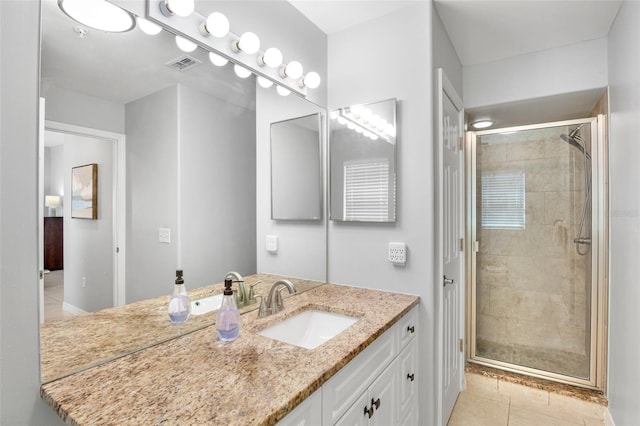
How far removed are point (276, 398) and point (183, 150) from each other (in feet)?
3.11

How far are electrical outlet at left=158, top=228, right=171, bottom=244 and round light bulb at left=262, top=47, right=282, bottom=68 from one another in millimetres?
939

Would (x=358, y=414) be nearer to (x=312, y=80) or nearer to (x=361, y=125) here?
(x=361, y=125)

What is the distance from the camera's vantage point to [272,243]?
5.87ft

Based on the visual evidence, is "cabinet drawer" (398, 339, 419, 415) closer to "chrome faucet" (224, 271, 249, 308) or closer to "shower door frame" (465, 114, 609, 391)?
"chrome faucet" (224, 271, 249, 308)

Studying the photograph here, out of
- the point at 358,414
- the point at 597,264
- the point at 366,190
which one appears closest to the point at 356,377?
the point at 358,414

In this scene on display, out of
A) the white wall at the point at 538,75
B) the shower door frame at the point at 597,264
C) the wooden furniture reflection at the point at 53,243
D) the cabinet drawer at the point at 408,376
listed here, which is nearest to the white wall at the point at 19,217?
the wooden furniture reflection at the point at 53,243

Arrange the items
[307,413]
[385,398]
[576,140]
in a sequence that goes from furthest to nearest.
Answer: [576,140] < [385,398] < [307,413]

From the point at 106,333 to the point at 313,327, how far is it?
901 mm

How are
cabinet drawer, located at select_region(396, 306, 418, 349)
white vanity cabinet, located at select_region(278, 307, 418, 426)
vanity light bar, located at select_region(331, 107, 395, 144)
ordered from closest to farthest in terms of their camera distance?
white vanity cabinet, located at select_region(278, 307, 418, 426) < cabinet drawer, located at select_region(396, 306, 418, 349) < vanity light bar, located at select_region(331, 107, 395, 144)

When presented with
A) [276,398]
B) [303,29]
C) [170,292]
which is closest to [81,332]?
[170,292]

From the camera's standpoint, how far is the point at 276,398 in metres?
0.82

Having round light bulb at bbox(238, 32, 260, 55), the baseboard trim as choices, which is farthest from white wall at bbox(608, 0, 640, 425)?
the baseboard trim

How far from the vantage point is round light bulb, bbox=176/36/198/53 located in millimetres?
1221

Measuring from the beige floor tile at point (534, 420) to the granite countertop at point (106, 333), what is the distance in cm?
215
